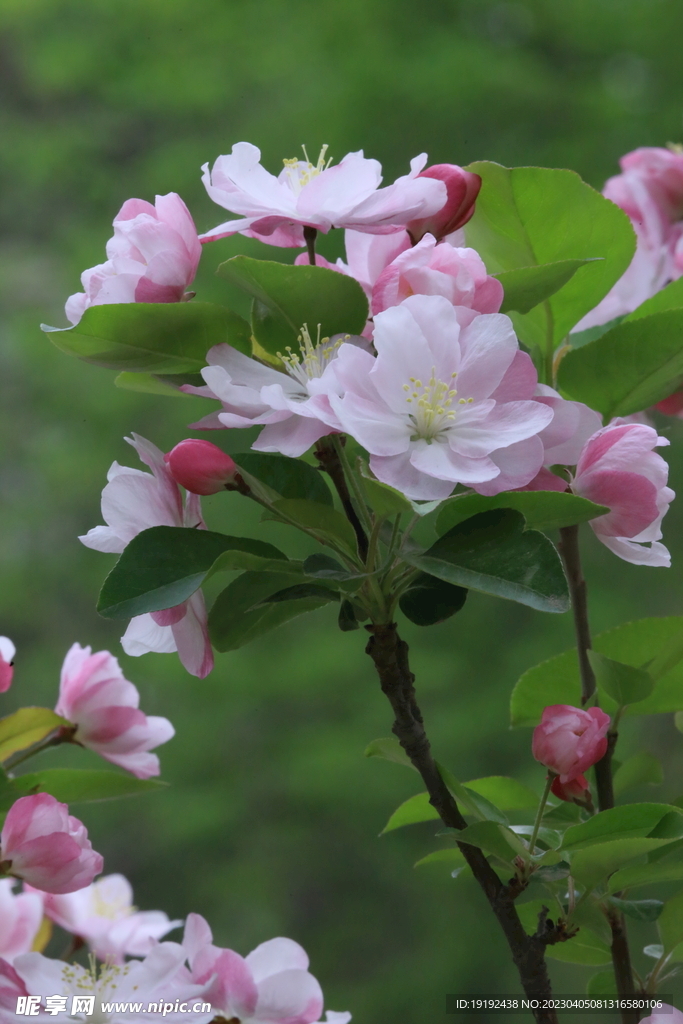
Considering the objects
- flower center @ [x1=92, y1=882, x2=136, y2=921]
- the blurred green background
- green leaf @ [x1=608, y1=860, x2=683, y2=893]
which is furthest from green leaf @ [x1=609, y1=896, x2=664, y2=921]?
the blurred green background

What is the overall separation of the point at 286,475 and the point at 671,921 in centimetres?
27

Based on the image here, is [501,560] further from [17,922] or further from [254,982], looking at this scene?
[17,922]

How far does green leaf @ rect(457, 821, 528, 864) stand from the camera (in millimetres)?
380

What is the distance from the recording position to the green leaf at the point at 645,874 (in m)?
0.40

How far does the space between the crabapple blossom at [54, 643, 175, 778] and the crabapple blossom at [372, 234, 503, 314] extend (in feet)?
0.93

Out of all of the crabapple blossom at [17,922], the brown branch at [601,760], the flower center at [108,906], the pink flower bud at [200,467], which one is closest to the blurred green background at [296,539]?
the flower center at [108,906]

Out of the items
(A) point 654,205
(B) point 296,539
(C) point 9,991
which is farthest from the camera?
(B) point 296,539

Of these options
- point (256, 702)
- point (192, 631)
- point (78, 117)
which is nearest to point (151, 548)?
point (192, 631)

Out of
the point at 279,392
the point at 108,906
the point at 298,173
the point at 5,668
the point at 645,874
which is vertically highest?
the point at 298,173

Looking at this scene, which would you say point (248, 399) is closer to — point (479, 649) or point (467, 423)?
point (467, 423)

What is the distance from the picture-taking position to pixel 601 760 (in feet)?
1.51

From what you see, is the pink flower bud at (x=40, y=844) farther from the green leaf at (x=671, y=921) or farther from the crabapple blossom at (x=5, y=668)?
the green leaf at (x=671, y=921)

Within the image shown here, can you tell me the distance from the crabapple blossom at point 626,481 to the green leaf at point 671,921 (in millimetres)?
193

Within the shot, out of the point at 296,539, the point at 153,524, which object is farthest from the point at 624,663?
the point at 296,539
